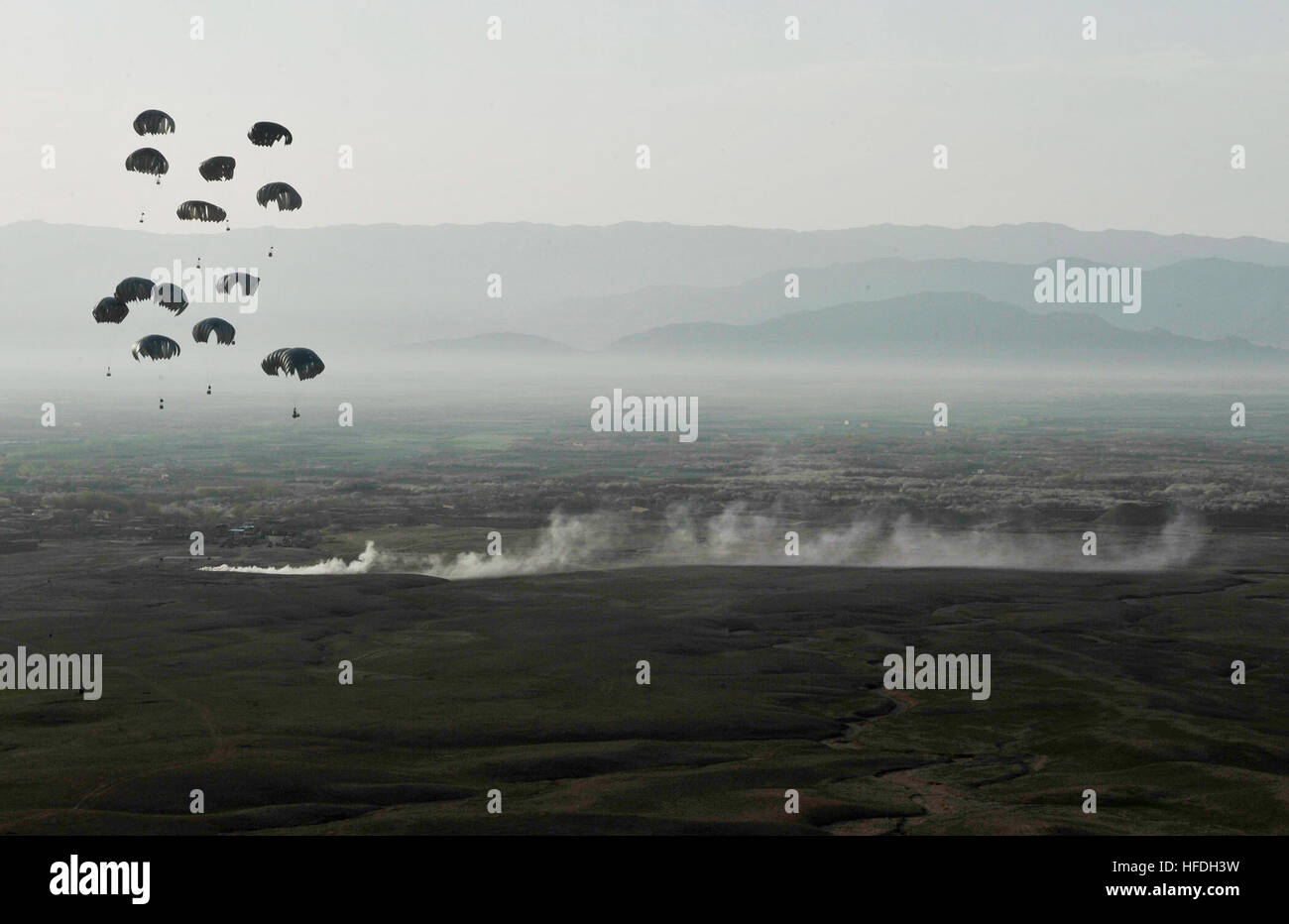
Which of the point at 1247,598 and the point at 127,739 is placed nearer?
the point at 127,739

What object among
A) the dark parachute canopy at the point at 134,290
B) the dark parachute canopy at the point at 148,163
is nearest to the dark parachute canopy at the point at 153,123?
the dark parachute canopy at the point at 148,163

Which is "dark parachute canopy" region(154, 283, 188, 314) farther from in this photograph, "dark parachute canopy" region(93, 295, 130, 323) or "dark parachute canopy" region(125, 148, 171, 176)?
"dark parachute canopy" region(125, 148, 171, 176)

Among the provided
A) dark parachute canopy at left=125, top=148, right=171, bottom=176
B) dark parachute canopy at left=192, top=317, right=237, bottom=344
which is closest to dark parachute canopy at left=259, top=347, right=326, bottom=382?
dark parachute canopy at left=192, top=317, right=237, bottom=344

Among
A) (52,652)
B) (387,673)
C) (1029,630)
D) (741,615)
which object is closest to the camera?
(387,673)

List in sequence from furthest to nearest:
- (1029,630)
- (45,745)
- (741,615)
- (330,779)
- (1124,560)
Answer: (1124,560)
(741,615)
(1029,630)
(45,745)
(330,779)

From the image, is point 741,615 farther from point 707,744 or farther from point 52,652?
point 52,652

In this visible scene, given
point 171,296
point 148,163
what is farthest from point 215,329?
point 148,163

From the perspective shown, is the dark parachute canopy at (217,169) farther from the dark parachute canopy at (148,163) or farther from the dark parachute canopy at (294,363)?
the dark parachute canopy at (294,363)
